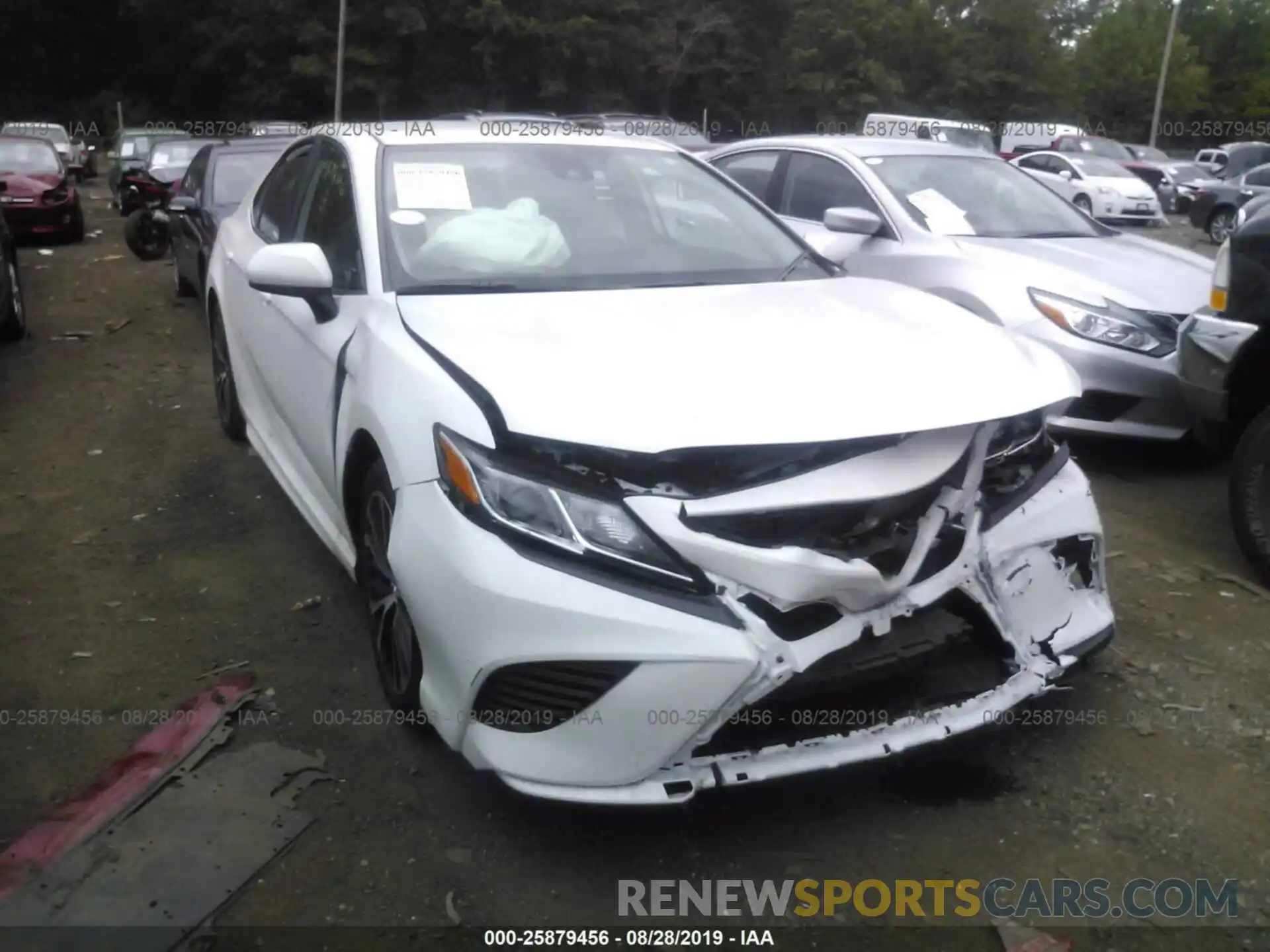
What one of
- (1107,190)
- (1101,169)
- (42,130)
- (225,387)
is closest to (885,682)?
(225,387)

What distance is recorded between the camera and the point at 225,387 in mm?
5793

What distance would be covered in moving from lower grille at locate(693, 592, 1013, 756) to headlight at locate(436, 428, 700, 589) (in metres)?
0.38

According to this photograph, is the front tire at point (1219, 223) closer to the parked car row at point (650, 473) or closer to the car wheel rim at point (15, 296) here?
the parked car row at point (650, 473)

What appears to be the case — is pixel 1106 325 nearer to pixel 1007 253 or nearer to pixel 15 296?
pixel 1007 253

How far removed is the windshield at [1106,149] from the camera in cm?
2820

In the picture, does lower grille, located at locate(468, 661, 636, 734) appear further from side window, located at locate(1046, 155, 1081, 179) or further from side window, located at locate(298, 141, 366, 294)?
side window, located at locate(1046, 155, 1081, 179)

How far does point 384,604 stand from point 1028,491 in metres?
1.78

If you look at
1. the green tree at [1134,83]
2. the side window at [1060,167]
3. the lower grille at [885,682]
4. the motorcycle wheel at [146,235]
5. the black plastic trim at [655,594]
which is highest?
the green tree at [1134,83]

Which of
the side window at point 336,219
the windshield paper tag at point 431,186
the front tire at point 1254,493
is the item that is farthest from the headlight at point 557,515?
the front tire at point 1254,493

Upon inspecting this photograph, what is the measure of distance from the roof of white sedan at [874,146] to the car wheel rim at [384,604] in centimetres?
437

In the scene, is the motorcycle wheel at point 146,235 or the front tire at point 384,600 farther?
the motorcycle wheel at point 146,235

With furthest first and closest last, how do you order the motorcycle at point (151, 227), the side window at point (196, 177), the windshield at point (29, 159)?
the windshield at point (29, 159) < the motorcycle at point (151, 227) < the side window at point (196, 177)

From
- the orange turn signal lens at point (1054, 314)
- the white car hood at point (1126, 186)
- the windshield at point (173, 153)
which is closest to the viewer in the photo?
the orange turn signal lens at point (1054, 314)

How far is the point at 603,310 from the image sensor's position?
3221 mm
